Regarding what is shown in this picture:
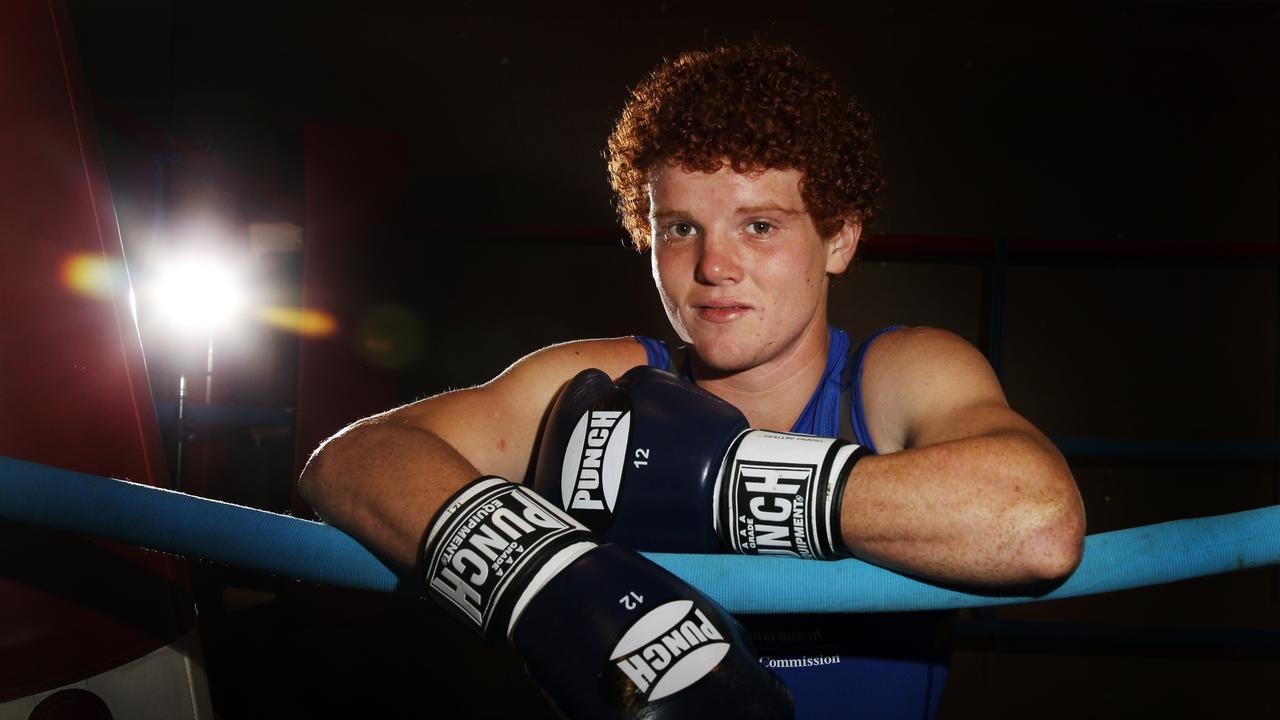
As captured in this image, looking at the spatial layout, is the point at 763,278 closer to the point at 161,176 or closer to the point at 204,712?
the point at 204,712

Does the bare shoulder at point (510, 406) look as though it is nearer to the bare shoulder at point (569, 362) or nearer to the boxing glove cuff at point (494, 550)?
the bare shoulder at point (569, 362)

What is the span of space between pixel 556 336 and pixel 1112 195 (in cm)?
250

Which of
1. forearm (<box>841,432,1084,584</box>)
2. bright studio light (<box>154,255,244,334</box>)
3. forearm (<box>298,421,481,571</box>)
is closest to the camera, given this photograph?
forearm (<box>841,432,1084,584</box>)

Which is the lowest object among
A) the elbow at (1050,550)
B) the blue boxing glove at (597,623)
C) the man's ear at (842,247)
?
the blue boxing glove at (597,623)

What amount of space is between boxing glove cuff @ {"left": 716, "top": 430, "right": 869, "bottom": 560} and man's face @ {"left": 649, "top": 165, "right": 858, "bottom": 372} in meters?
0.36

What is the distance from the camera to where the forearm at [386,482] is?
798 mm

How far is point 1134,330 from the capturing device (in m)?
3.24

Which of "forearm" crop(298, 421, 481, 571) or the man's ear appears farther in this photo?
the man's ear

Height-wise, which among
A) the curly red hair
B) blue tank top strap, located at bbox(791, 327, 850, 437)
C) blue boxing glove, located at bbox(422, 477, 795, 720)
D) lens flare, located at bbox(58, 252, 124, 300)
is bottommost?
blue boxing glove, located at bbox(422, 477, 795, 720)

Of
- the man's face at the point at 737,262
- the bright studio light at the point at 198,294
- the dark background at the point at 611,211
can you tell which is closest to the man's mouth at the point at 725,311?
the man's face at the point at 737,262

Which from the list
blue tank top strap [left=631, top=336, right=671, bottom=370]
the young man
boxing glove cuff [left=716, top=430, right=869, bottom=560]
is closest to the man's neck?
the young man

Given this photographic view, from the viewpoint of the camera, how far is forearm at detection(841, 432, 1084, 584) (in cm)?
70

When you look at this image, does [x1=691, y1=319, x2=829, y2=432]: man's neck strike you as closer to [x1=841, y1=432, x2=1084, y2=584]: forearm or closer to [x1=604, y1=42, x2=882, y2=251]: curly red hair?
[x1=604, y1=42, x2=882, y2=251]: curly red hair

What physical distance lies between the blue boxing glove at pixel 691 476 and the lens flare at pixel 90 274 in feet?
2.51
